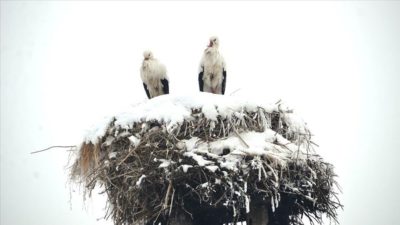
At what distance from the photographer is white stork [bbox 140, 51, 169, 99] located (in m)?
8.58

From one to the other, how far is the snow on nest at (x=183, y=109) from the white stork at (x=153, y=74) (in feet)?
7.29

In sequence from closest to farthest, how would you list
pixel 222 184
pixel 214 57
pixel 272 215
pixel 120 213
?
pixel 222 184 → pixel 120 213 → pixel 272 215 → pixel 214 57

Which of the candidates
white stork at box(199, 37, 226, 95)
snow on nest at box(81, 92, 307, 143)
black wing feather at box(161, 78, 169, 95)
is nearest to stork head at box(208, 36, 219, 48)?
white stork at box(199, 37, 226, 95)

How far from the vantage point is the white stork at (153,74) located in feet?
28.1

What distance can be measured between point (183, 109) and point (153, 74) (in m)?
2.60

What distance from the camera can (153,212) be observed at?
5.87m

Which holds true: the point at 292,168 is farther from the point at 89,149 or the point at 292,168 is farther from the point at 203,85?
the point at 203,85

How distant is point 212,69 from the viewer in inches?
332

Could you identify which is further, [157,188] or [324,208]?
[324,208]

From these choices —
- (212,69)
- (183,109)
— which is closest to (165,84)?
(212,69)

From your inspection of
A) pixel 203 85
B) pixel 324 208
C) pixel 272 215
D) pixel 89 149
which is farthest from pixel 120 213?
pixel 203 85

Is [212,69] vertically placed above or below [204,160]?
above

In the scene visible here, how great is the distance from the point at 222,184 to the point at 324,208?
1.23 metres

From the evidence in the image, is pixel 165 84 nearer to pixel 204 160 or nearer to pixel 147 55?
pixel 147 55
